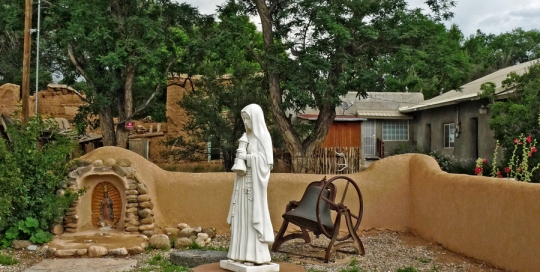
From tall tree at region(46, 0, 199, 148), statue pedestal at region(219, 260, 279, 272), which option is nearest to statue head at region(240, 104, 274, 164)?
statue pedestal at region(219, 260, 279, 272)

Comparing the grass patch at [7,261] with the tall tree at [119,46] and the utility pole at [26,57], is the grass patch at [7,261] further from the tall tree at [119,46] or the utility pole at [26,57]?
the tall tree at [119,46]

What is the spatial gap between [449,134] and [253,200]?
15.2 metres

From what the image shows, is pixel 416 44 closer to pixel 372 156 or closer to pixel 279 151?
pixel 279 151

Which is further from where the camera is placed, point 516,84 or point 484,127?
point 484,127

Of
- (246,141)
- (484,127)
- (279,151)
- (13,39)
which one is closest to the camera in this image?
(246,141)

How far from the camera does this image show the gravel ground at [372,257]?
8.99m

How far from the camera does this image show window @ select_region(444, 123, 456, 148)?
20.3m

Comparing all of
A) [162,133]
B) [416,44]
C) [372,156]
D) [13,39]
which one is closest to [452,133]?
[372,156]

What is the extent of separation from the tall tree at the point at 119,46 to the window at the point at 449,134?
9.49 meters

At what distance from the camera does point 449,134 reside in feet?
67.3

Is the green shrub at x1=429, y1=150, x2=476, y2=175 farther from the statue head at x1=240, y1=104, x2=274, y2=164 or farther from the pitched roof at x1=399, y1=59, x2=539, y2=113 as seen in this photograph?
the statue head at x1=240, y1=104, x2=274, y2=164

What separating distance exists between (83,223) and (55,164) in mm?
1322

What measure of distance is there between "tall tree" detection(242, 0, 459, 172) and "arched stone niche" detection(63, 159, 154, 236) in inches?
185

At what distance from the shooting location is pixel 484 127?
17422 mm
